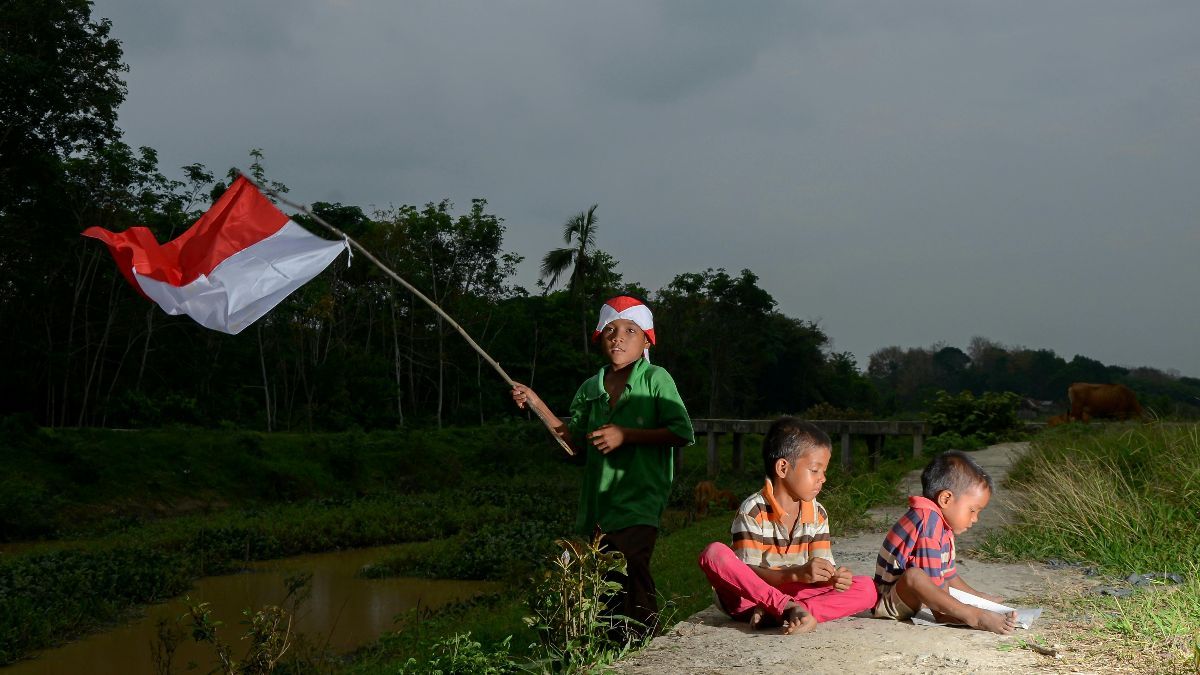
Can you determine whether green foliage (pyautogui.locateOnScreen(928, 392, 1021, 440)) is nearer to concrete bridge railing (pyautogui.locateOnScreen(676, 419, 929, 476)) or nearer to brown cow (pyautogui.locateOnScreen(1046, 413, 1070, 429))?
concrete bridge railing (pyautogui.locateOnScreen(676, 419, 929, 476))

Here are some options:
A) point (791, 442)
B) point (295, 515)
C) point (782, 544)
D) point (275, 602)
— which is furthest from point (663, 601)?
point (295, 515)

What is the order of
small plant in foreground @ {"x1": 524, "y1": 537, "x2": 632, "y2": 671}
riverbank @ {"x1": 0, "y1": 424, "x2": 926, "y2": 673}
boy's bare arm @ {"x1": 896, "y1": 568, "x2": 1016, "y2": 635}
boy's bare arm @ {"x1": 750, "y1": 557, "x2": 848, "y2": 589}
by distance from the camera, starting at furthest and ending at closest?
riverbank @ {"x1": 0, "y1": 424, "x2": 926, "y2": 673}
boy's bare arm @ {"x1": 896, "y1": 568, "x2": 1016, "y2": 635}
boy's bare arm @ {"x1": 750, "y1": 557, "x2": 848, "y2": 589}
small plant in foreground @ {"x1": 524, "y1": 537, "x2": 632, "y2": 671}

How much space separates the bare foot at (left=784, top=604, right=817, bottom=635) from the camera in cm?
417

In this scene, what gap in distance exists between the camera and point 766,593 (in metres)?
4.26

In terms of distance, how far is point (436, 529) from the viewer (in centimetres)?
1628

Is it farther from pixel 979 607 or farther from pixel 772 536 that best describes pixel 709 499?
pixel 772 536

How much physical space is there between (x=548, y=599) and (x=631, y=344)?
1.23m

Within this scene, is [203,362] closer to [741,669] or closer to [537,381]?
[537,381]

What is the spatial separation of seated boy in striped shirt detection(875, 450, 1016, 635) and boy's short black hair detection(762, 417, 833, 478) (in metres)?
0.53

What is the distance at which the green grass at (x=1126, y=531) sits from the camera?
13.9 ft

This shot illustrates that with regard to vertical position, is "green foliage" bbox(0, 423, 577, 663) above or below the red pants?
below

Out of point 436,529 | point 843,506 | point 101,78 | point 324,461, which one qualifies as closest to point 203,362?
point 324,461

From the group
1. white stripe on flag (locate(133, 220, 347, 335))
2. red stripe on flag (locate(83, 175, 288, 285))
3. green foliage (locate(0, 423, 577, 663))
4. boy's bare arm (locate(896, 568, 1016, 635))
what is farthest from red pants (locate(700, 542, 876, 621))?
green foliage (locate(0, 423, 577, 663))

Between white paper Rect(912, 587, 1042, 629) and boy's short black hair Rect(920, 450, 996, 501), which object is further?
boy's short black hair Rect(920, 450, 996, 501)
